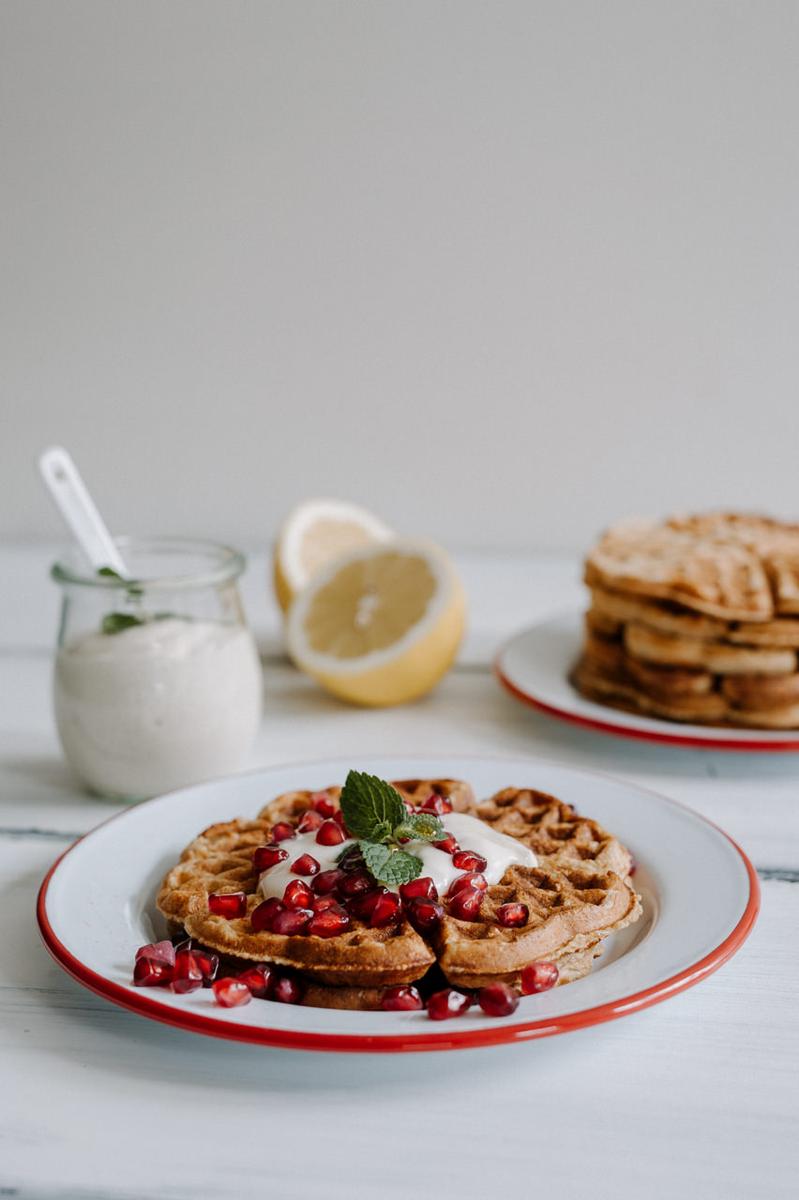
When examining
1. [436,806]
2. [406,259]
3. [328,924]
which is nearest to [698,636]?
[436,806]

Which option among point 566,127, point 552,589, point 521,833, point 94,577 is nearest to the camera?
point 521,833

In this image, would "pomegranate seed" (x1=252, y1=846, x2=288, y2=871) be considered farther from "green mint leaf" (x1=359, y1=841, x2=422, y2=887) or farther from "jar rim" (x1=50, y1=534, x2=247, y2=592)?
"jar rim" (x1=50, y1=534, x2=247, y2=592)

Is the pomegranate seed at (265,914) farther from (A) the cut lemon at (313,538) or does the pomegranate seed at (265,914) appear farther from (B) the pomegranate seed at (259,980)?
(A) the cut lemon at (313,538)

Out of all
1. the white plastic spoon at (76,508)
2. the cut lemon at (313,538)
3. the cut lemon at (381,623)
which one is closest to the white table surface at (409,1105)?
the white plastic spoon at (76,508)

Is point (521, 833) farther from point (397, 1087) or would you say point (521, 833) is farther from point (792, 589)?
point (792, 589)

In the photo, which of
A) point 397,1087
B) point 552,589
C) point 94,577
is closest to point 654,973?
point 397,1087

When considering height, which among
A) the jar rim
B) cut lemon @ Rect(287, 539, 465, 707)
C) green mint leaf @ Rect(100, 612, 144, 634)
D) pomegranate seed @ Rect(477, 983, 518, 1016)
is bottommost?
cut lemon @ Rect(287, 539, 465, 707)

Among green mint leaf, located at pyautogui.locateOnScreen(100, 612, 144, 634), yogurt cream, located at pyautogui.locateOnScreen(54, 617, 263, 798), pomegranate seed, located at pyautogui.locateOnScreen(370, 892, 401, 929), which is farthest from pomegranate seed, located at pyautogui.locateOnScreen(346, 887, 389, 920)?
green mint leaf, located at pyautogui.locateOnScreen(100, 612, 144, 634)
